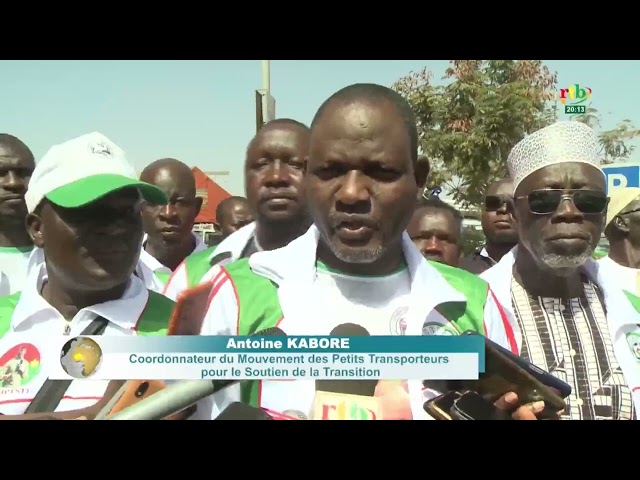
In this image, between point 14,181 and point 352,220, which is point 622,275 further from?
point 14,181

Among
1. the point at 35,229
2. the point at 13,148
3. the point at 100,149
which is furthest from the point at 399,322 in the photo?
the point at 13,148

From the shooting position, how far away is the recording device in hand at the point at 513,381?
2783 mm

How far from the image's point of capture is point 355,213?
102 inches

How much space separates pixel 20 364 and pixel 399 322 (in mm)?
1579

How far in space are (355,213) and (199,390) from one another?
101cm

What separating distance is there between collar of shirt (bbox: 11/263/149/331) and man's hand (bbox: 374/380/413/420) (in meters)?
1.06

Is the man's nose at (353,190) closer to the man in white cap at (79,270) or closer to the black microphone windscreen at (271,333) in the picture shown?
the black microphone windscreen at (271,333)

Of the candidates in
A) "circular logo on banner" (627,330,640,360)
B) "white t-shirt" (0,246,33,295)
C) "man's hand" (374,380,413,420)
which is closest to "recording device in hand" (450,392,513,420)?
"man's hand" (374,380,413,420)

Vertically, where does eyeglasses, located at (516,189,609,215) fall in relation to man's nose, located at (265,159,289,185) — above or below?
below

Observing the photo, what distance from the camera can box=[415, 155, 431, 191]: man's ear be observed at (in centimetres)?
271

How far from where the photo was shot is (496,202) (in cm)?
289

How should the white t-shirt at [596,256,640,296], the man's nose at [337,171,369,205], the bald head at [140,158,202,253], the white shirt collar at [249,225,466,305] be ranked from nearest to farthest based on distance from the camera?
the man's nose at [337,171,369,205]
the white shirt collar at [249,225,466,305]
the bald head at [140,158,202,253]
the white t-shirt at [596,256,640,296]

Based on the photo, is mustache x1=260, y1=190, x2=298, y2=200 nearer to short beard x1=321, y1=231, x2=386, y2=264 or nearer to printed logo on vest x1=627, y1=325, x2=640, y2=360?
short beard x1=321, y1=231, x2=386, y2=264

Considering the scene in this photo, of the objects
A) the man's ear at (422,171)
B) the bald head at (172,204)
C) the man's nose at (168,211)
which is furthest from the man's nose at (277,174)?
the man's ear at (422,171)
